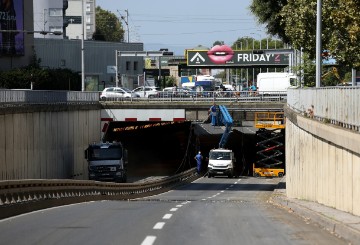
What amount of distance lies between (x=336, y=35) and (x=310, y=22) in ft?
20.7

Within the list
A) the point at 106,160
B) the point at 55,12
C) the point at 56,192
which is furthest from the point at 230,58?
the point at 56,192

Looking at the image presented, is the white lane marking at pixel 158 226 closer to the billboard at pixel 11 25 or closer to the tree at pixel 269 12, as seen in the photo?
the tree at pixel 269 12

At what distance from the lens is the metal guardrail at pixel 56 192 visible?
23.1 meters

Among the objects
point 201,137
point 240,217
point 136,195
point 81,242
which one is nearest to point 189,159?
point 201,137

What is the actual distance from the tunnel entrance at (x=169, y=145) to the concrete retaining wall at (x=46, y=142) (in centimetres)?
1514

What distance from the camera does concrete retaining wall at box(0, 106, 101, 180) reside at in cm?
3866

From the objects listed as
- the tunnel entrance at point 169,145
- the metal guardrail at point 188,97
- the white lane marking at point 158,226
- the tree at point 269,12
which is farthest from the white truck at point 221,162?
the white lane marking at point 158,226

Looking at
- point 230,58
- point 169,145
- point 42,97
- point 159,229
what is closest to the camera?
point 159,229

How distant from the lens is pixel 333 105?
2434 centimetres

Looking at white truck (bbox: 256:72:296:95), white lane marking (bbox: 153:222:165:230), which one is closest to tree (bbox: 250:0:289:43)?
white truck (bbox: 256:72:296:95)

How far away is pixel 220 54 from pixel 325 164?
2852 inches

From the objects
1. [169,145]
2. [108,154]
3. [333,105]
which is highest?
[333,105]

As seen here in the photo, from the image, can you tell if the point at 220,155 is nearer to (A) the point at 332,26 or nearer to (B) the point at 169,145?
(B) the point at 169,145

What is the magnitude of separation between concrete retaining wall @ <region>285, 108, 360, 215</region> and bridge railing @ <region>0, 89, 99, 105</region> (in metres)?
14.1
